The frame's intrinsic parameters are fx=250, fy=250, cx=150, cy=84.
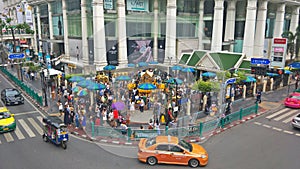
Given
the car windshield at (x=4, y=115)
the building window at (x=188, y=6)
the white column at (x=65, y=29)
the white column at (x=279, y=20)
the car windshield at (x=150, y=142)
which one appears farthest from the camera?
the white column at (x=279, y=20)

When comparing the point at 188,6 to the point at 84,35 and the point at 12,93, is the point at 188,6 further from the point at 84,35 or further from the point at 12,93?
the point at 12,93

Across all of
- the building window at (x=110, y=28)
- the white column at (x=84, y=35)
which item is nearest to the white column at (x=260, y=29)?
the building window at (x=110, y=28)

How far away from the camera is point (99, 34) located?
33781mm

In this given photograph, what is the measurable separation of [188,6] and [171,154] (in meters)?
36.3

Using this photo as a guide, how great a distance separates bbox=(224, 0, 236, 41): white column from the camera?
45.1 meters

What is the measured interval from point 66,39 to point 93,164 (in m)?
34.9

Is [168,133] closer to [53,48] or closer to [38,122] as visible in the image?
[38,122]

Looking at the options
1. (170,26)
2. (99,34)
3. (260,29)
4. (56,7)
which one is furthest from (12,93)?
(260,29)

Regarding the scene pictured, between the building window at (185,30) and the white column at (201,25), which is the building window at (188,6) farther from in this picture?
the building window at (185,30)

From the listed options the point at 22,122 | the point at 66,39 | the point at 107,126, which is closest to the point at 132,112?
the point at 107,126

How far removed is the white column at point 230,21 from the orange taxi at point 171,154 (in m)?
37.7

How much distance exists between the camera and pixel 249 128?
750 inches

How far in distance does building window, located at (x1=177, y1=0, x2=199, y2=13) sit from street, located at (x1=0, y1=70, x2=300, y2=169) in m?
29.2

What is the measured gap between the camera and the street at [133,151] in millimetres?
13609
